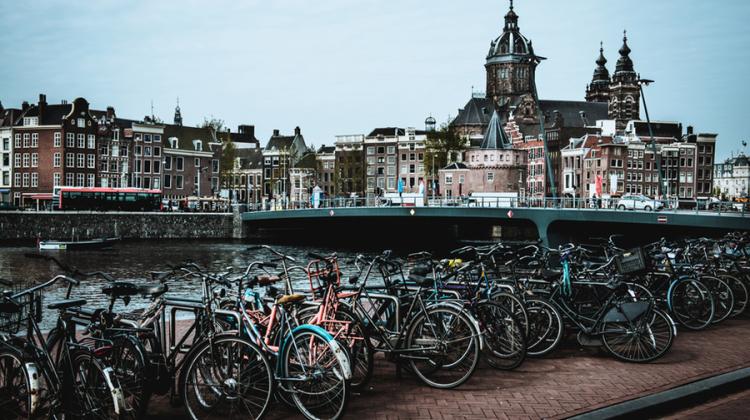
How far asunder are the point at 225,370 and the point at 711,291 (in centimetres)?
787

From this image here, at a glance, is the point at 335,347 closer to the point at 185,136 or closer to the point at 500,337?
the point at 500,337

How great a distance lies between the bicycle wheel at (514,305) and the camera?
8.77 metres

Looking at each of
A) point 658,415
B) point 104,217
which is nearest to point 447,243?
point 104,217

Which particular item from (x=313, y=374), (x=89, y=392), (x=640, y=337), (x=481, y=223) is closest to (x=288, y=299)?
(x=313, y=374)

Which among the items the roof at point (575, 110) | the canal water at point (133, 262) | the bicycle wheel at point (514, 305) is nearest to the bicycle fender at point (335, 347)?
the bicycle wheel at point (514, 305)

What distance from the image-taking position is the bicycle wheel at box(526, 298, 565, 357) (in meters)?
9.18

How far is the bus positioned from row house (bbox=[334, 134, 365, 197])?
102 feet

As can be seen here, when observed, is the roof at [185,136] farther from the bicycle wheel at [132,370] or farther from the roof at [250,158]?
the bicycle wheel at [132,370]

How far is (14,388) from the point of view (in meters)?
6.31

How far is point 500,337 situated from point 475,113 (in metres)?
110

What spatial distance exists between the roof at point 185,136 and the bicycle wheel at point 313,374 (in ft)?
275

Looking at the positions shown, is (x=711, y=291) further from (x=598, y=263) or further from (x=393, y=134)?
(x=393, y=134)

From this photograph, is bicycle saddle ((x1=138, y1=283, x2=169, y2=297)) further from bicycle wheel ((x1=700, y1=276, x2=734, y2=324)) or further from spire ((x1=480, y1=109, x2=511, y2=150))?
spire ((x1=480, y1=109, x2=511, y2=150))

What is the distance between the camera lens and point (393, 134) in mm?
102625
